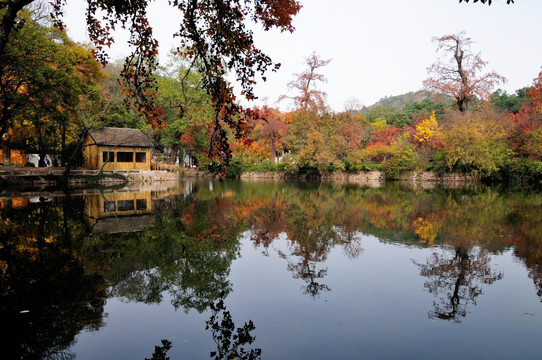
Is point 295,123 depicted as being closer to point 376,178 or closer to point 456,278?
point 376,178

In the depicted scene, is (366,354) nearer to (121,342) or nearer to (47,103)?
(121,342)

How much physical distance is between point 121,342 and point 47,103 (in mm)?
18715

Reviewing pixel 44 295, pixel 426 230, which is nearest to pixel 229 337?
pixel 44 295

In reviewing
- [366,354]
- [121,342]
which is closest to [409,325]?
[366,354]

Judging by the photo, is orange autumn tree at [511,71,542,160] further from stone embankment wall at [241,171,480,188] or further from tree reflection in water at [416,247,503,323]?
tree reflection in water at [416,247,503,323]

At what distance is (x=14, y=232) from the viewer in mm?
8227

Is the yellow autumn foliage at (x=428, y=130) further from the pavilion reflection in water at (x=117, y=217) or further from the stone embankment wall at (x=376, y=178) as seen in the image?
the pavilion reflection in water at (x=117, y=217)

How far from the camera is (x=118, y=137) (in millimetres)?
30922

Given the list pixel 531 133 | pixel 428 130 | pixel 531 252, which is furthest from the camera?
pixel 428 130

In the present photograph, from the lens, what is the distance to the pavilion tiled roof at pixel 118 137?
29.8 metres

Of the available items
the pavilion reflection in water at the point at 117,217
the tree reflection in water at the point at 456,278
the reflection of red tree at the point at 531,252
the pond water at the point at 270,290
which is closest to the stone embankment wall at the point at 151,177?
the pavilion reflection in water at the point at 117,217

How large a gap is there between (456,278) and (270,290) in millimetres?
2974

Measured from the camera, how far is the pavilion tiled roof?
29.8 m

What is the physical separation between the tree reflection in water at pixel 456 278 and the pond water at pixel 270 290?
3cm
